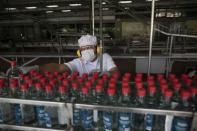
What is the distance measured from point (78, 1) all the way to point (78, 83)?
11.5 ft

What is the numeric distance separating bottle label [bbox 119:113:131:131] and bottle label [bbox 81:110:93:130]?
0.53ft

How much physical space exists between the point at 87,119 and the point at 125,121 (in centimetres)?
20

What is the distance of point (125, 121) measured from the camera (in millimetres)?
976

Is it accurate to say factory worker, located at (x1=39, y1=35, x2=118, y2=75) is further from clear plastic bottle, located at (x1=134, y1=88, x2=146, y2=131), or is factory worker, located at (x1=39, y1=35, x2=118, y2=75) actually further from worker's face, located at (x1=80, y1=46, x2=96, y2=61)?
clear plastic bottle, located at (x1=134, y1=88, x2=146, y2=131)

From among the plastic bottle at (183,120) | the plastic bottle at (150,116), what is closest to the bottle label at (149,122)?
the plastic bottle at (150,116)

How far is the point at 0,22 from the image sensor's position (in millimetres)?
7012

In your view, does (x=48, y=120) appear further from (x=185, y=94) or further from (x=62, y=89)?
(x=185, y=94)

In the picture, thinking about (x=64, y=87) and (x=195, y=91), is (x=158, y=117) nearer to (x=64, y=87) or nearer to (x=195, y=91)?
(x=195, y=91)

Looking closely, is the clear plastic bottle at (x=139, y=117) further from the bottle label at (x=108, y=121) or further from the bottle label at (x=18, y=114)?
the bottle label at (x=18, y=114)

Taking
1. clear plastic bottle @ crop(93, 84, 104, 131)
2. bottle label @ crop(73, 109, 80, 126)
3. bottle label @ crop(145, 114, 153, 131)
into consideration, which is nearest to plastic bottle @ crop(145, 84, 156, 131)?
bottle label @ crop(145, 114, 153, 131)

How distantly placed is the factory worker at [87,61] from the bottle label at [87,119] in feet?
2.58

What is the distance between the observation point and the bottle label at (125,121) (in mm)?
976

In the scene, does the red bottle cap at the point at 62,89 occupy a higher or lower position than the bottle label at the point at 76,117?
higher

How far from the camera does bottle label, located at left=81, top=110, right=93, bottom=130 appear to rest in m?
1.06
